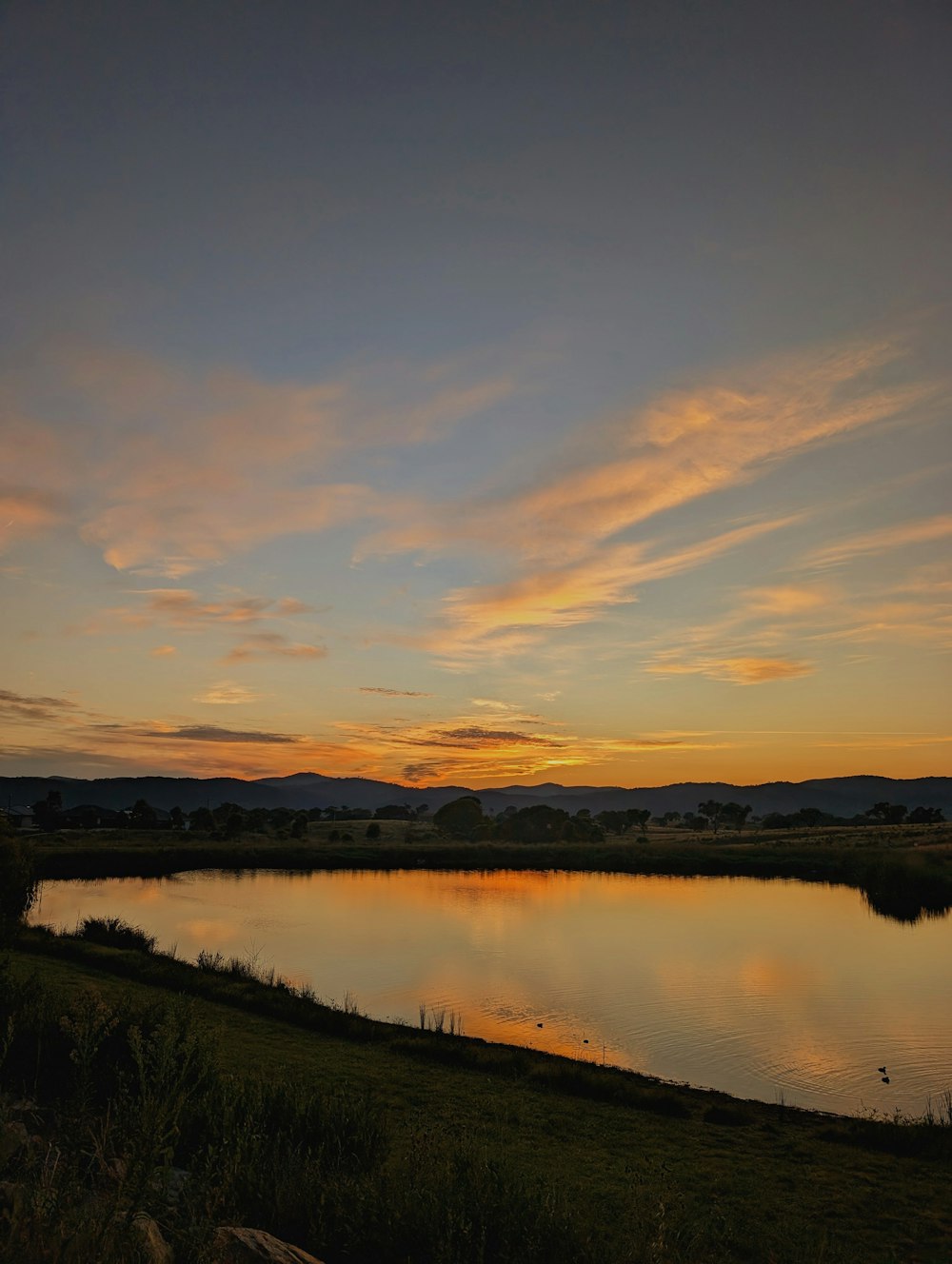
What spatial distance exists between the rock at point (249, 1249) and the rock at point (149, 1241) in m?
0.29

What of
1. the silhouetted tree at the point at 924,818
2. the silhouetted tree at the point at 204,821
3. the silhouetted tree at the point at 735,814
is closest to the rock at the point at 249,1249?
the silhouetted tree at the point at 204,821

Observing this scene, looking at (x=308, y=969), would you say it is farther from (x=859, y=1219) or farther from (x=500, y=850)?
(x=500, y=850)

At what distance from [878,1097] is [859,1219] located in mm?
8695

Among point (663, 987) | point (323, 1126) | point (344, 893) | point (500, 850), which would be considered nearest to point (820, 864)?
point (500, 850)

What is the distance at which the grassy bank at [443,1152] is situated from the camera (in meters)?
6.71

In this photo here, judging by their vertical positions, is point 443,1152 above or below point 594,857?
above

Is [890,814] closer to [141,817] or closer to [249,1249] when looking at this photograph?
[141,817]

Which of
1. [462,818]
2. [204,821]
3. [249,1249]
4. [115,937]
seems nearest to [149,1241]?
[249,1249]

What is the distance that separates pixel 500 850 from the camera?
86000 millimetres

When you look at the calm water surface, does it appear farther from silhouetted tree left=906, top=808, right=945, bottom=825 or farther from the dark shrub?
silhouetted tree left=906, top=808, right=945, bottom=825

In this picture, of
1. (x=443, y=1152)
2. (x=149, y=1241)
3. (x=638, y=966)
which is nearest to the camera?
(x=149, y=1241)

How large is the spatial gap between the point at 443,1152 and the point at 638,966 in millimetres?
24553

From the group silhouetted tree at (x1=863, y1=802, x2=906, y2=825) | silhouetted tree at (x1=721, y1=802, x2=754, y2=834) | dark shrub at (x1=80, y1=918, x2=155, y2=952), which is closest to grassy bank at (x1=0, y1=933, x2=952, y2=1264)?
dark shrub at (x1=80, y1=918, x2=155, y2=952)

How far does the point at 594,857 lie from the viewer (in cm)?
8275
